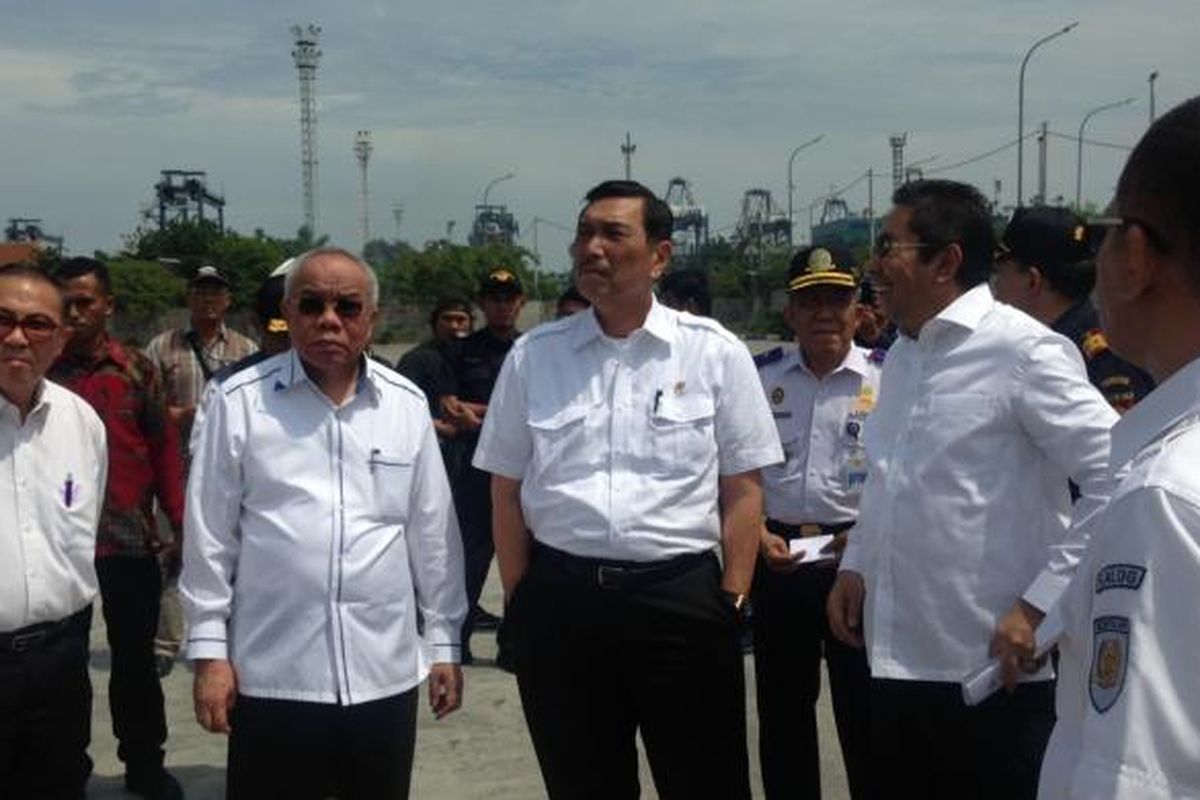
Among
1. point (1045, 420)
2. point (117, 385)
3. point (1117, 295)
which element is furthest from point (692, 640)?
point (117, 385)

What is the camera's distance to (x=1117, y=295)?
1513 mm

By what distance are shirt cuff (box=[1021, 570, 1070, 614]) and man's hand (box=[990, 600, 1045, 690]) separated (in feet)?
0.06

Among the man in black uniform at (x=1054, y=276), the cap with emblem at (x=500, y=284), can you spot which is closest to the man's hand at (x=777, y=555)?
the man in black uniform at (x=1054, y=276)

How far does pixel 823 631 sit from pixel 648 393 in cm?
126

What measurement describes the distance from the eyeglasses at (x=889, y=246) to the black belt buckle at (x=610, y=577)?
42.2 inches

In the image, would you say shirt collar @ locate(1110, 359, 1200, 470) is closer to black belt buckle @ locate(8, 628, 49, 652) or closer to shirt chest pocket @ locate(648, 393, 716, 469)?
shirt chest pocket @ locate(648, 393, 716, 469)

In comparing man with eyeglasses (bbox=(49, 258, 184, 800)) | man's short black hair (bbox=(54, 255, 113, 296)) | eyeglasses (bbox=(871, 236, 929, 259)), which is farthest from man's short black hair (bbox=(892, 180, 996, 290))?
man's short black hair (bbox=(54, 255, 113, 296))

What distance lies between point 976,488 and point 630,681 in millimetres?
1054

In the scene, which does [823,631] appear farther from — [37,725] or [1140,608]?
[1140,608]

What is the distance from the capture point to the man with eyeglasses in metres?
4.94

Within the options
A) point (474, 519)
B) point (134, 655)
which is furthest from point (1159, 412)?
point (474, 519)

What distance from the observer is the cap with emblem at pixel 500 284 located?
305 inches

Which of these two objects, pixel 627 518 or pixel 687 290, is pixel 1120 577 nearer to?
pixel 627 518

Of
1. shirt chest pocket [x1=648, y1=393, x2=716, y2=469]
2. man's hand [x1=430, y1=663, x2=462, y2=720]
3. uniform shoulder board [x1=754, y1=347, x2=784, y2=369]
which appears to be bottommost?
man's hand [x1=430, y1=663, x2=462, y2=720]
